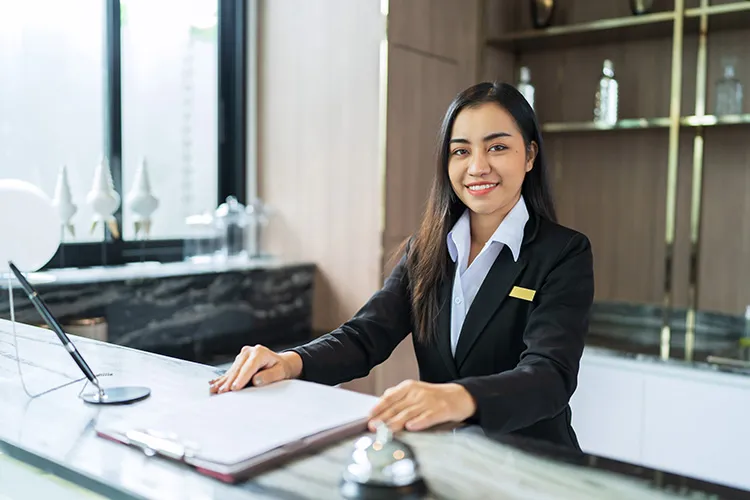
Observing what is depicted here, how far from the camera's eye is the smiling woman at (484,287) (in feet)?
4.24

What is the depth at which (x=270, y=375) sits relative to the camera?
3.98 ft

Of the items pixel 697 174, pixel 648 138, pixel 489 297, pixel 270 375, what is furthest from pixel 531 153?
pixel 648 138

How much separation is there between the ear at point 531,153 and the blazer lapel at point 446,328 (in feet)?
0.92

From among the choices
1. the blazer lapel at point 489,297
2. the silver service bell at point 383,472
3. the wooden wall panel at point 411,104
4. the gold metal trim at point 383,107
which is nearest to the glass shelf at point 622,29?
the wooden wall panel at point 411,104

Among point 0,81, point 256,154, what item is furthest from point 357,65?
point 0,81

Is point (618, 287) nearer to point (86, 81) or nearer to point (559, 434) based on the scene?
point (559, 434)

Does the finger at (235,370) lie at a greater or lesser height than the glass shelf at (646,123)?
lesser

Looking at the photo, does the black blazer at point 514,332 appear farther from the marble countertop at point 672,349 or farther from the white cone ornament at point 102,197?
the white cone ornament at point 102,197

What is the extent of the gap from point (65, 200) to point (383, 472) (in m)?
1.94

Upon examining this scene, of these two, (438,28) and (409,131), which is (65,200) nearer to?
(409,131)

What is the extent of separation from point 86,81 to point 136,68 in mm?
219

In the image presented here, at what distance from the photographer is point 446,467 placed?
0.85 m

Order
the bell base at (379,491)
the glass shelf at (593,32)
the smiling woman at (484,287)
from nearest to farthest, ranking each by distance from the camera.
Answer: the bell base at (379,491), the smiling woman at (484,287), the glass shelf at (593,32)

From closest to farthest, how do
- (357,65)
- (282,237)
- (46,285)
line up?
(46,285) → (357,65) → (282,237)
